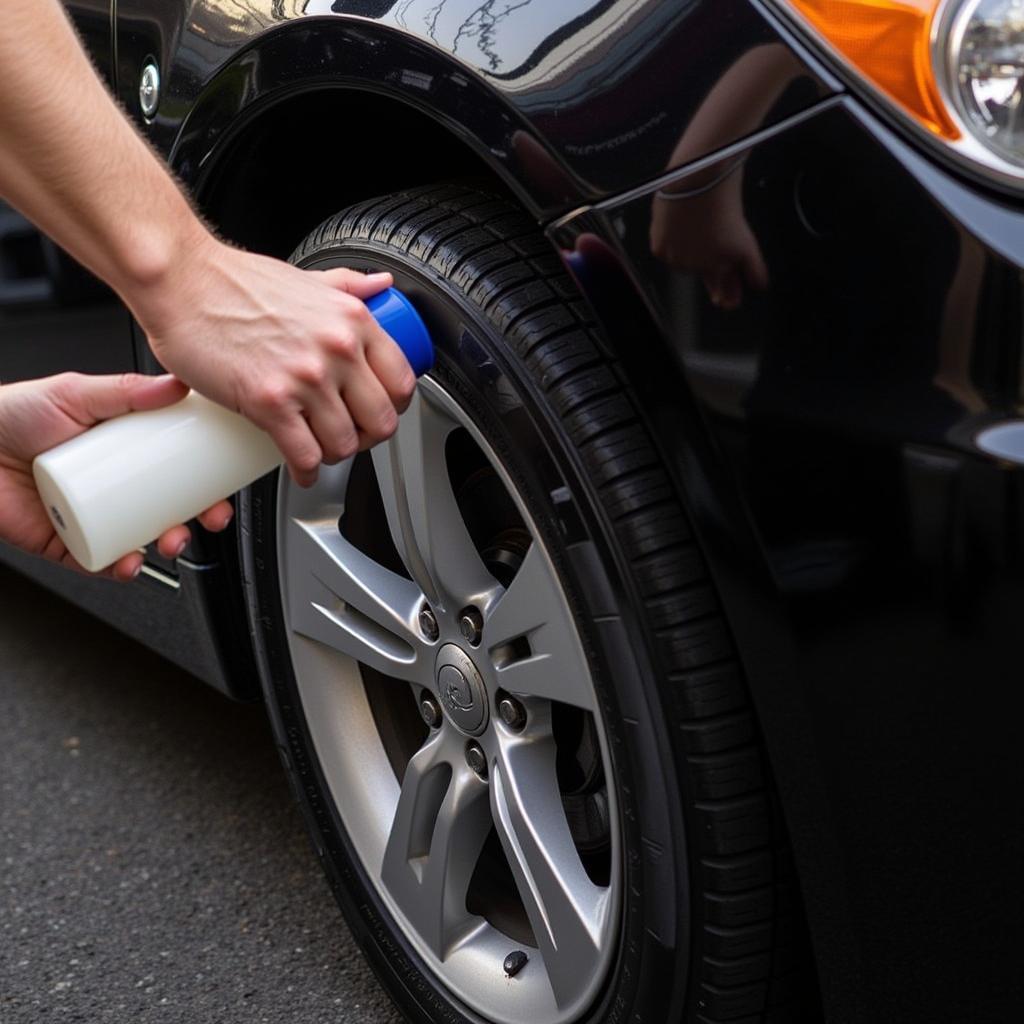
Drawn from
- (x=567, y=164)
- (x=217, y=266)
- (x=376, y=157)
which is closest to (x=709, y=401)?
(x=567, y=164)

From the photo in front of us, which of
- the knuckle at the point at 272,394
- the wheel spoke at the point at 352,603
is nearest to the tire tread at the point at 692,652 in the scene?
the knuckle at the point at 272,394

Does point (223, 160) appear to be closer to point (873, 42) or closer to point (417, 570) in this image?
point (417, 570)

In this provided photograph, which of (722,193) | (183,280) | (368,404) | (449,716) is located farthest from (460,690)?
(722,193)

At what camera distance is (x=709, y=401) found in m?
1.06

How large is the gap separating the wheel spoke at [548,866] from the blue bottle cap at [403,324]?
0.42 metres

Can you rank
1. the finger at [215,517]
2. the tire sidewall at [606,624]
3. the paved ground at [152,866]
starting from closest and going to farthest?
the tire sidewall at [606,624]
the finger at [215,517]
the paved ground at [152,866]

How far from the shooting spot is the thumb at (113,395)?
1.22m

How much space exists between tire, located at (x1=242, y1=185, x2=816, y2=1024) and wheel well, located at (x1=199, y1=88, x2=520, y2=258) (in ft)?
0.44

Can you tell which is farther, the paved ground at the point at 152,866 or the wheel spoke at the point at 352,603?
the paved ground at the point at 152,866

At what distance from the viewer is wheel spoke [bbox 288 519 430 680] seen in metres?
1.56

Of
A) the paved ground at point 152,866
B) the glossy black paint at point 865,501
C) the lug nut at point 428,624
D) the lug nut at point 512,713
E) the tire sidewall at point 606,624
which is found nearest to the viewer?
the glossy black paint at point 865,501

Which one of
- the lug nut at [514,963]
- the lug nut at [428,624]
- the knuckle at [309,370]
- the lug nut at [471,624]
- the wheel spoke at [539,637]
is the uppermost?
the knuckle at [309,370]

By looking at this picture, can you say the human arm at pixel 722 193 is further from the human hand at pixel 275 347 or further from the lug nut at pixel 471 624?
the lug nut at pixel 471 624

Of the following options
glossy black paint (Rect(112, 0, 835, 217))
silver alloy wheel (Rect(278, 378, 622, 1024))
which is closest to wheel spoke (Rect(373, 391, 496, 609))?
silver alloy wheel (Rect(278, 378, 622, 1024))
